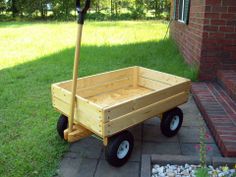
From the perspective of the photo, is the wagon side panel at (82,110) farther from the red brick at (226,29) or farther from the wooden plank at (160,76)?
the red brick at (226,29)

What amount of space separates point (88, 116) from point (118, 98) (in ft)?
3.02

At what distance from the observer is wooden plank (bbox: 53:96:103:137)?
2.62 m

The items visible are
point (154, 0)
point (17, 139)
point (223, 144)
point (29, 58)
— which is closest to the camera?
point (223, 144)

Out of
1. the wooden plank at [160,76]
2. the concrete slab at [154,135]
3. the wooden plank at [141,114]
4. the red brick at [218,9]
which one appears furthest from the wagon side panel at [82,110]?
the red brick at [218,9]

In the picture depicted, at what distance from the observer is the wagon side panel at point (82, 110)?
8.62 ft

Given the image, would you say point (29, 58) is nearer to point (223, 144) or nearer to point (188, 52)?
point (188, 52)

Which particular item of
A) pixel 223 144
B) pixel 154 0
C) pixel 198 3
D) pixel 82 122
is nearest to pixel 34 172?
pixel 82 122

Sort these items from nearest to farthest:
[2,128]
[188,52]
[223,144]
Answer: [223,144] < [2,128] < [188,52]

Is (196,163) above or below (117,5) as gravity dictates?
below

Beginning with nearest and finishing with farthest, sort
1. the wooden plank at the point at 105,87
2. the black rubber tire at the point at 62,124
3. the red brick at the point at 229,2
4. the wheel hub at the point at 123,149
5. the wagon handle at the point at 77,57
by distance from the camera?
the wagon handle at the point at 77,57 < the wheel hub at the point at 123,149 < the black rubber tire at the point at 62,124 < the wooden plank at the point at 105,87 < the red brick at the point at 229,2

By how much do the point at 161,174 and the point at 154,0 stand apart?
18.1m

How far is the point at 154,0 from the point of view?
64.2ft

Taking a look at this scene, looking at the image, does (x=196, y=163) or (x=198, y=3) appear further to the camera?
(x=198, y=3)

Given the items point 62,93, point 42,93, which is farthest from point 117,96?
point 42,93
